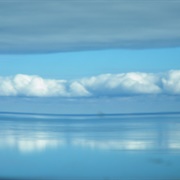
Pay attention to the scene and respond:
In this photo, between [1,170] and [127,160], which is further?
[127,160]

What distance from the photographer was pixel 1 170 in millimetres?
12117

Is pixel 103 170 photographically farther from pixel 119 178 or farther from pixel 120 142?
pixel 120 142

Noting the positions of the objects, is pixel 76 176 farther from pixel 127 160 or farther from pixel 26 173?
pixel 127 160

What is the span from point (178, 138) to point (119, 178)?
10842mm

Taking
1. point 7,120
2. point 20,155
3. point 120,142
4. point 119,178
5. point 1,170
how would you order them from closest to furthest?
point 119,178 < point 1,170 < point 20,155 < point 120,142 < point 7,120

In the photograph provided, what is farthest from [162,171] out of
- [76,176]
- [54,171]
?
[54,171]

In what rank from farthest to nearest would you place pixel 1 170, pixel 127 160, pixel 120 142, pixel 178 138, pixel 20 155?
pixel 178 138 → pixel 120 142 → pixel 20 155 → pixel 127 160 → pixel 1 170

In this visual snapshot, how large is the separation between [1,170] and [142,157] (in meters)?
4.77

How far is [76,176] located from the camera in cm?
1105

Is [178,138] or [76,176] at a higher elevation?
[178,138]

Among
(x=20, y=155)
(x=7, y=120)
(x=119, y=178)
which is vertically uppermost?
(x=7, y=120)

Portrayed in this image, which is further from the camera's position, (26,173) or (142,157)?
(142,157)

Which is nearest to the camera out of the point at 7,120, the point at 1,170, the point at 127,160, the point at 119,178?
the point at 119,178

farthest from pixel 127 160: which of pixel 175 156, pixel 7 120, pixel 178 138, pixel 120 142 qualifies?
pixel 7 120
